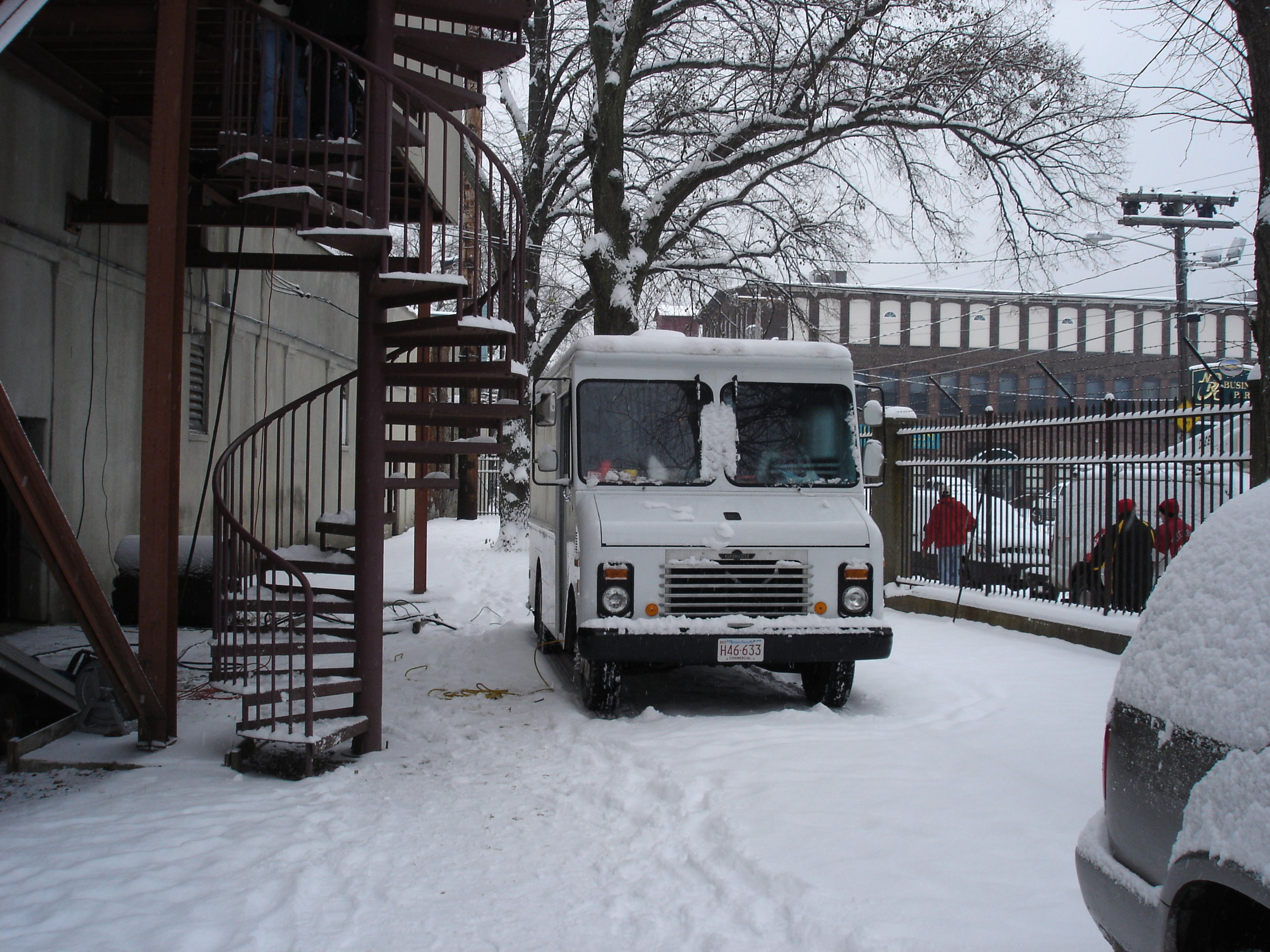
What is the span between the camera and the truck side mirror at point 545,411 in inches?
346

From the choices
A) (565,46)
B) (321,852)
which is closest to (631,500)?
(321,852)

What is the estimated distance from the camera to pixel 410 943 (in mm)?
3635

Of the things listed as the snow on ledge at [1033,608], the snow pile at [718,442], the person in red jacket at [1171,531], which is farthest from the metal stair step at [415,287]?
the person in red jacket at [1171,531]

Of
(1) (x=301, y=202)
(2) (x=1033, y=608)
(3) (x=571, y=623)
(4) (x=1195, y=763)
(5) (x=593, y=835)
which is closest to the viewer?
(4) (x=1195, y=763)

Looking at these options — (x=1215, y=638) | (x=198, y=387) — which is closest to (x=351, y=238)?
(x=1215, y=638)

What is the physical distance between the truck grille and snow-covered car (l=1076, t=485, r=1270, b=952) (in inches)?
162

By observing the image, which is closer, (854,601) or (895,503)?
(854,601)

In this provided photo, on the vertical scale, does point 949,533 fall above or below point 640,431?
below

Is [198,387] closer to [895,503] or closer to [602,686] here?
[602,686]

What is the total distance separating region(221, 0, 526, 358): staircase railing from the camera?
6430 mm

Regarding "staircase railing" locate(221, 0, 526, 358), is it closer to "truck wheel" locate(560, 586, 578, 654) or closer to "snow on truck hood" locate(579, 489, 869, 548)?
"snow on truck hood" locate(579, 489, 869, 548)

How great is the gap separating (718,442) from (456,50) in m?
3.80

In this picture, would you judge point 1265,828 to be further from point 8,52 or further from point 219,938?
point 8,52

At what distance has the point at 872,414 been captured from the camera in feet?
25.1
